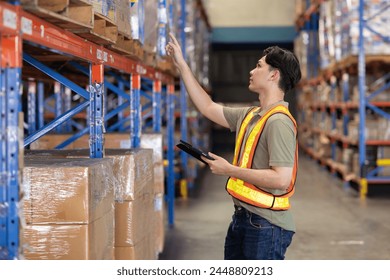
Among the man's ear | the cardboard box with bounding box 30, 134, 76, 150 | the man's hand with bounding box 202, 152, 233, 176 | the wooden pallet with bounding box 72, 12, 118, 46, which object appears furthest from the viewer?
the cardboard box with bounding box 30, 134, 76, 150

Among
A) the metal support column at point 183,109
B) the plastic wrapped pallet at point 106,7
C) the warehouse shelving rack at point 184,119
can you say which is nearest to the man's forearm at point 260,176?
the plastic wrapped pallet at point 106,7

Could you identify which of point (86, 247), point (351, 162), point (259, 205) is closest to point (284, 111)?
point (259, 205)

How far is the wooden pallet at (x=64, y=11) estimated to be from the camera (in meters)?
2.51

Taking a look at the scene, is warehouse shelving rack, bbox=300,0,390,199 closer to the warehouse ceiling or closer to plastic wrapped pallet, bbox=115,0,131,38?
plastic wrapped pallet, bbox=115,0,131,38

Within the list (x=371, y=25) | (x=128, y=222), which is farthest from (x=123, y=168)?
(x=371, y=25)

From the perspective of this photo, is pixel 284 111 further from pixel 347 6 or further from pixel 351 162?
pixel 351 162

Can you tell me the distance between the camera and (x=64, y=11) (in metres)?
2.83

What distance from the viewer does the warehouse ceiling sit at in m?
20.7

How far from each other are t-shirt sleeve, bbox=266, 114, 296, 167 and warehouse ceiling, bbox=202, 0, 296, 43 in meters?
17.9

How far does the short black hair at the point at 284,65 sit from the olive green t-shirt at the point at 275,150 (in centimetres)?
11

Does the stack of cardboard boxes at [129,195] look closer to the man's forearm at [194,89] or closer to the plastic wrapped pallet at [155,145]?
the man's forearm at [194,89]

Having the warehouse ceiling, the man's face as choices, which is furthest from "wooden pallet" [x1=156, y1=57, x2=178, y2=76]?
the warehouse ceiling

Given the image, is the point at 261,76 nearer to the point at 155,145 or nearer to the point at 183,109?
the point at 155,145

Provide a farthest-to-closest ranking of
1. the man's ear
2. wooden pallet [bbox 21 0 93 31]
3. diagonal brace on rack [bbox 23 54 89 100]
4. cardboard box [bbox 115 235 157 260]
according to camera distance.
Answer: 1. cardboard box [bbox 115 235 157 260]
2. diagonal brace on rack [bbox 23 54 89 100]
3. the man's ear
4. wooden pallet [bbox 21 0 93 31]
